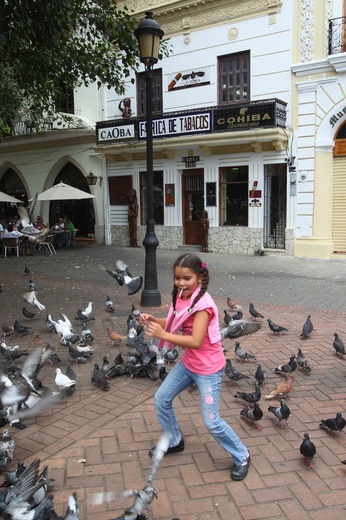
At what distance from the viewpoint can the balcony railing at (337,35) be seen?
13.0 m

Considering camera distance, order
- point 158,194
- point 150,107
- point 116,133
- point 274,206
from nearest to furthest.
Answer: point 150,107, point 274,206, point 116,133, point 158,194

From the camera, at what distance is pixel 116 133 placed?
16812 mm

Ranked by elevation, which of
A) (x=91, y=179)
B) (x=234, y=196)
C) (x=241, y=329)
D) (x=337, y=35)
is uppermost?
(x=337, y=35)

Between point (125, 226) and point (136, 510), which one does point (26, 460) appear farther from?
point (125, 226)

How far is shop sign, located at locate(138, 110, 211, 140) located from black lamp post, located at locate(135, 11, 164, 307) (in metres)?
6.71

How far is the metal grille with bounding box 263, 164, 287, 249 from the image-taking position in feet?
48.7

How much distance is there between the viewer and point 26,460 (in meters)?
3.43

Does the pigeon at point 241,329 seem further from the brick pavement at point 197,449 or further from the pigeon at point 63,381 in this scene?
the pigeon at point 63,381

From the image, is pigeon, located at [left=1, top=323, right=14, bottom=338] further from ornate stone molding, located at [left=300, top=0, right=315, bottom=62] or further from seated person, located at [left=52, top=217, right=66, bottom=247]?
ornate stone molding, located at [left=300, top=0, right=315, bottom=62]

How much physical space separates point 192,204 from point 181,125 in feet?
10.4

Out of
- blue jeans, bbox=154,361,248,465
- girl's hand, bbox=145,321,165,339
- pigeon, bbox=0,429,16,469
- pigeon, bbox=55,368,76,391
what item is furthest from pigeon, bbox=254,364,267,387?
pigeon, bbox=0,429,16,469

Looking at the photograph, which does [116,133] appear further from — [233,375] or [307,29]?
[233,375]

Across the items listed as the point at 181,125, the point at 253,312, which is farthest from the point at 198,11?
the point at 253,312

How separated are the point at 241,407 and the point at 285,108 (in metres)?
12.0
